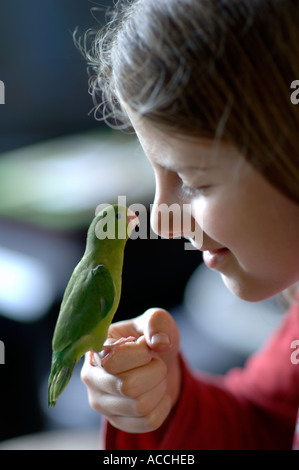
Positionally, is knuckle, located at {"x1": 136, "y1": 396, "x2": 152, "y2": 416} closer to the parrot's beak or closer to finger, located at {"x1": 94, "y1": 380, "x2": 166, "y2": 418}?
finger, located at {"x1": 94, "y1": 380, "x2": 166, "y2": 418}

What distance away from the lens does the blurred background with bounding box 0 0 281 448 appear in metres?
1.22

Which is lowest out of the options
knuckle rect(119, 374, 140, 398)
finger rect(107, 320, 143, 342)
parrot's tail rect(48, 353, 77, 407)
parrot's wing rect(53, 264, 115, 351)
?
knuckle rect(119, 374, 140, 398)

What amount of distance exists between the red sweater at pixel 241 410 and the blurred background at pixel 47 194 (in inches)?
14.3

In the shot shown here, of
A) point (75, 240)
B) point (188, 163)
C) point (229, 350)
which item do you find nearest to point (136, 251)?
point (75, 240)

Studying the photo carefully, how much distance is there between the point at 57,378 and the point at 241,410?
53 cm

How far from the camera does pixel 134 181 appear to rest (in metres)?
1.33

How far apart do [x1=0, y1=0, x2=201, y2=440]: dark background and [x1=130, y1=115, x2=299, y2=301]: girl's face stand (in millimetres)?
725

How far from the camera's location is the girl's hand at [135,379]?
Result: 1.74 feet

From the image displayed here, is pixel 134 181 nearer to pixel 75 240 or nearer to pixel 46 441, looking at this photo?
Answer: pixel 75 240

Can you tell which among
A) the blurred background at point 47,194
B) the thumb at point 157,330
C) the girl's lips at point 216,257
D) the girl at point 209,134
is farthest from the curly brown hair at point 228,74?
the blurred background at point 47,194

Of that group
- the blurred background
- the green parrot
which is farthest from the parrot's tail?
the blurred background

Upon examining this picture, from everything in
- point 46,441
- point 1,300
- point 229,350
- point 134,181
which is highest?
point 134,181
